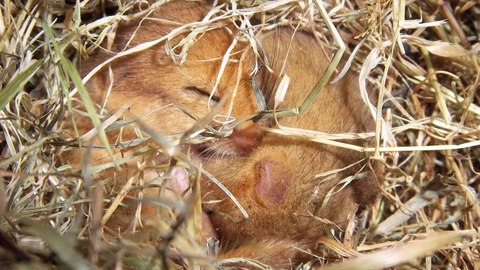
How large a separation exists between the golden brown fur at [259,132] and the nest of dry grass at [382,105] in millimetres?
88

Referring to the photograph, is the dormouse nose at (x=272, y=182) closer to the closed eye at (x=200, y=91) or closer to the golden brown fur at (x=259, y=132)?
the golden brown fur at (x=259, y=132)

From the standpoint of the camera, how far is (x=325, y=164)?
147 cm

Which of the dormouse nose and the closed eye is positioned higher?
the closed eye

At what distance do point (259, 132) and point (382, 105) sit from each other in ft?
1.55

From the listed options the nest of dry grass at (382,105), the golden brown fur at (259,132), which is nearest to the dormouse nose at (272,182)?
the golden brown fur at (259,132)

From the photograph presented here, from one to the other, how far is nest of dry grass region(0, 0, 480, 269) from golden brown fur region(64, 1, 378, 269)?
0.29ft

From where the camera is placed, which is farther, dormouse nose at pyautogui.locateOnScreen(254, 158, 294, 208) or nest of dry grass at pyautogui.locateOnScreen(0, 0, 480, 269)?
nest of dry grass at pyautogui.locateOnScreen(0, 0, 480, 269)

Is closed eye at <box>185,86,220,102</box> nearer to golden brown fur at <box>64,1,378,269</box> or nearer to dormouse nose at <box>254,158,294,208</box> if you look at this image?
golden brown fur at <box>64,1,378,269</box>

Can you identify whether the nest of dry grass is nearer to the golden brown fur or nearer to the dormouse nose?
the golden brown fur

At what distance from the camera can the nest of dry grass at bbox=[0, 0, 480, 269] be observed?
4.94ft

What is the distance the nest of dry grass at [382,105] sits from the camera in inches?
59.2

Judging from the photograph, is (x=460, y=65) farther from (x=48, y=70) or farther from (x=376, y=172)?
(x=48, y=70)

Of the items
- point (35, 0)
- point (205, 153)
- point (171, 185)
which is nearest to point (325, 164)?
point (205, 153)

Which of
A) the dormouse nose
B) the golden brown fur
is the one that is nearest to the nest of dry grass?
the golden brown fur
